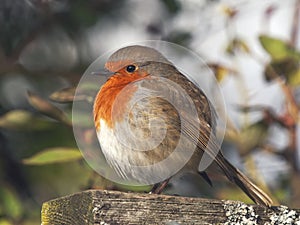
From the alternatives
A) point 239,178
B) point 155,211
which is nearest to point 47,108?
point 239,178

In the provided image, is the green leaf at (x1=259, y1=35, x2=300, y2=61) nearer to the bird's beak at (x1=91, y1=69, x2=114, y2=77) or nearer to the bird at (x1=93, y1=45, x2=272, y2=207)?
the bird at (x1=93, y1=45, x2=272, y2=207)

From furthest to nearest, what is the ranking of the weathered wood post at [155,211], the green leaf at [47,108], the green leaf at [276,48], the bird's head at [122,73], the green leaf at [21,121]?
the green leaf at [276,48] < the green leaf at [21,121] < the green leaf at [47,108] < the bird's head at [122,73] < the weathered wood post at [155,211]

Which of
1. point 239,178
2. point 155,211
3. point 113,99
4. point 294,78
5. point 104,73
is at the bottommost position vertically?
point 155,211

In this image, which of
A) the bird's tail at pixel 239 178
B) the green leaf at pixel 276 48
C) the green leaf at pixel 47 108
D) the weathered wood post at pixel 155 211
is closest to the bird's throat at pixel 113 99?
the green leaf at pixel 47 108

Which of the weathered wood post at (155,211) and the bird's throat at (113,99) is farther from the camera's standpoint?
the bird's throat at (113,99)

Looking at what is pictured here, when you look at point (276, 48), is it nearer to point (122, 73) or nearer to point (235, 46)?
point (235, 46)

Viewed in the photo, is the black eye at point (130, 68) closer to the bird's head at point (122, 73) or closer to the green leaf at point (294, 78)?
the bird's head at point (122, 73)

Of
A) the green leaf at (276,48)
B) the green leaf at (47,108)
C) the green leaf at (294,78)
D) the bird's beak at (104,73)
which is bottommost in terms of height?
the bird's beak at (104,73)
